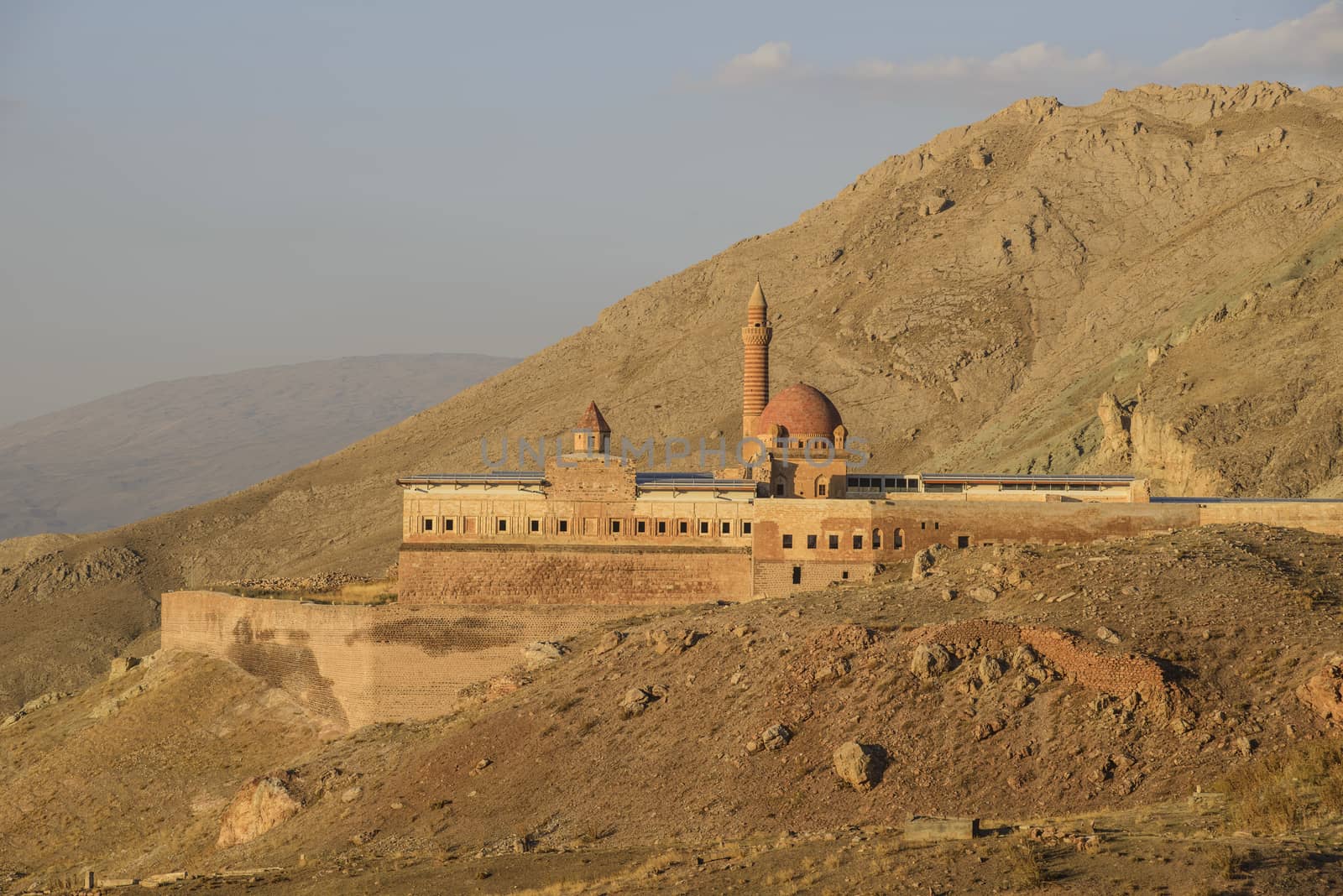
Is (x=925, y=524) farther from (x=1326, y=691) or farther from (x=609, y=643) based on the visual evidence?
(x=1326, y=691)

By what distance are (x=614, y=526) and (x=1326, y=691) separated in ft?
93.8

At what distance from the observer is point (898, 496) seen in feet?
199

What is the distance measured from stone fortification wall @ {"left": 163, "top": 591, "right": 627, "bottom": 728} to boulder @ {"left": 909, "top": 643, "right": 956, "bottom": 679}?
18.6 m

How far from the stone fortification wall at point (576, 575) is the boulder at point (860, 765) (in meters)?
19.8

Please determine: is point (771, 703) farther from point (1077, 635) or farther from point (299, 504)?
point (299, 504)

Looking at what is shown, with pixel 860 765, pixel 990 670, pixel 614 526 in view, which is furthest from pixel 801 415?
pixel 860 765

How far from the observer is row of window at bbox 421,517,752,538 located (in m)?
58.4

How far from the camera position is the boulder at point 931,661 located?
132ft

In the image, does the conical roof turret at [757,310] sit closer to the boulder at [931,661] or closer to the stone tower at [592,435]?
the stone tower at [592,435]

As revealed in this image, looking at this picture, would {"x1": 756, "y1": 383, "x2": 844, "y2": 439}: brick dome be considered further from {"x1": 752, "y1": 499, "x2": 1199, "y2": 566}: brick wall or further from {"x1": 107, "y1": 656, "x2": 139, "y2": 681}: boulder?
{"x1": 107, "y1": 656, "x2": 139, "y2": 681}: boulder

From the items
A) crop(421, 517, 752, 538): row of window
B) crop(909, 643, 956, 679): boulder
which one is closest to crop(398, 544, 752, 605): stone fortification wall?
crop(421, 517, 752, 538): row of window

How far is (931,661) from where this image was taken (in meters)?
40.3

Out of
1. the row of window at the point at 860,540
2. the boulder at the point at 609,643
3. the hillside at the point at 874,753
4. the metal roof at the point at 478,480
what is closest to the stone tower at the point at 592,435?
the metal roof at the point at 478,480

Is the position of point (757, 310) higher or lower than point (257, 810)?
higher
